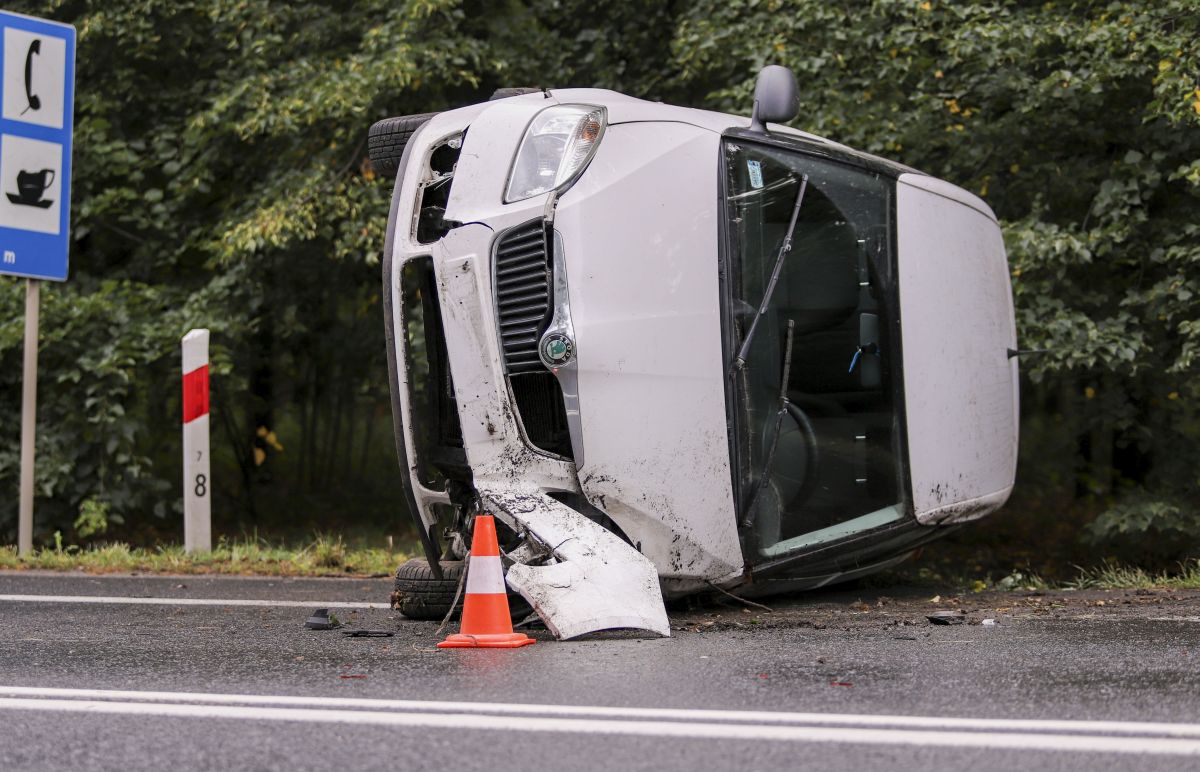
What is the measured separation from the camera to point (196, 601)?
549cm

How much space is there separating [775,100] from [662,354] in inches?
49.4

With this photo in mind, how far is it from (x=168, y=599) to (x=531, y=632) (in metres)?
1.95

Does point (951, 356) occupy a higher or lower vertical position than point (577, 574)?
higher

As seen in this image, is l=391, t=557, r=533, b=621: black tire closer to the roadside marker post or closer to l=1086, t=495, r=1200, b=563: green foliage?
the roadside marker post

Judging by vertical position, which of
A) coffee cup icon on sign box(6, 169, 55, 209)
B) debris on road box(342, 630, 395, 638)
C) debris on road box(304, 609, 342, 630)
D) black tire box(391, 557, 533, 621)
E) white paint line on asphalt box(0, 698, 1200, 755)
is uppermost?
coffee cup icon on sign box(6, 169, 55, 209)

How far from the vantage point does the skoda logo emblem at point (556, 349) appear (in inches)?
176

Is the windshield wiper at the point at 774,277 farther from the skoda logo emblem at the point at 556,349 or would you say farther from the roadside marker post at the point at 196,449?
the roadside marker post at the point at 196,449

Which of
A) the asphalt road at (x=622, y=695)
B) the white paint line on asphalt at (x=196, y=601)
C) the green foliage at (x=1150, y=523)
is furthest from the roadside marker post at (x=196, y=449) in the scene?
the green foliage at (x=1150, y=523)

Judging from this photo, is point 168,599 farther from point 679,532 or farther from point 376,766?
point 376,766

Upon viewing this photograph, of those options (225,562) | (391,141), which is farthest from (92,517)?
(391,141)

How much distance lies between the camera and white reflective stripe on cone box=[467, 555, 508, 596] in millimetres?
4152

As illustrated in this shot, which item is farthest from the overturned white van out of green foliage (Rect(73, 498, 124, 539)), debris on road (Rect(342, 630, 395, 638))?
green foliage (Rect(73, 498, 124, 539))

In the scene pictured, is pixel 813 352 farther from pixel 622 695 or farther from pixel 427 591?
pixel 622 695

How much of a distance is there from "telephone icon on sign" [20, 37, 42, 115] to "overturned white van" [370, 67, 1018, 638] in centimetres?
370
